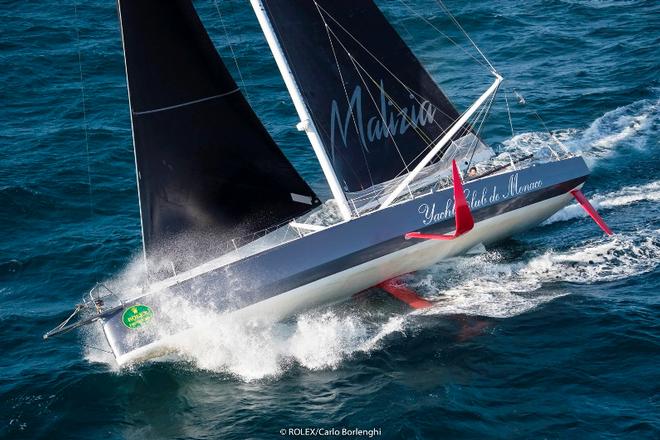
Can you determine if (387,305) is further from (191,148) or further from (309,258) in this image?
(191,148)

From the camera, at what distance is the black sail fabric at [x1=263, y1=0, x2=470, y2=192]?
58.2 ft

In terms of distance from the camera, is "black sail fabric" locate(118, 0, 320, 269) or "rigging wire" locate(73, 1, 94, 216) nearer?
"black sail fabric" locate(118, 0, 320, 269)

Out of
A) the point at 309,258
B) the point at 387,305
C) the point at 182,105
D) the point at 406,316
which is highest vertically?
the point at 182,105

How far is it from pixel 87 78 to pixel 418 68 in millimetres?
13991

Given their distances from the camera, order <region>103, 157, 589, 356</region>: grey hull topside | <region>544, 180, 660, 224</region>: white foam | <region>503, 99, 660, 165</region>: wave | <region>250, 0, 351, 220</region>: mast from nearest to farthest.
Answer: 1. <region>103, 157, 589, 356</region>: grey hull topside
2. <region>250, 0, 351, 220</region>: mast
3. <region>544, 180, 660, 224</region>: white foam
4. <region>503, 99, 660, 165</region>: wave

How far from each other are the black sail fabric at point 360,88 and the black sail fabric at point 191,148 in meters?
1.29

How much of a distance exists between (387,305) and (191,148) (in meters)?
4.98

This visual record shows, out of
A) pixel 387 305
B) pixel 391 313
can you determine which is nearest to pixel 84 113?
pixel 387 305

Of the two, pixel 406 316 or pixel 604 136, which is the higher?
pixel 604 136

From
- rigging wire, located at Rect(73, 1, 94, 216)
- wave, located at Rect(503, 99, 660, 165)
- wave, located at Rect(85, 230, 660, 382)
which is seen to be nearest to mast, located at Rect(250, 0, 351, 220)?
wave, located at Rect(85, 230, 660, 382)

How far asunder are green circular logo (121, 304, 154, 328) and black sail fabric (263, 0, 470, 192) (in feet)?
15.6

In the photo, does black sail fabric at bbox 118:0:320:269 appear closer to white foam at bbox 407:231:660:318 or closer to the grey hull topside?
the grey hull topside

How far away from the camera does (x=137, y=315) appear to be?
637 inches

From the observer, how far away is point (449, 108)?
1992cm
